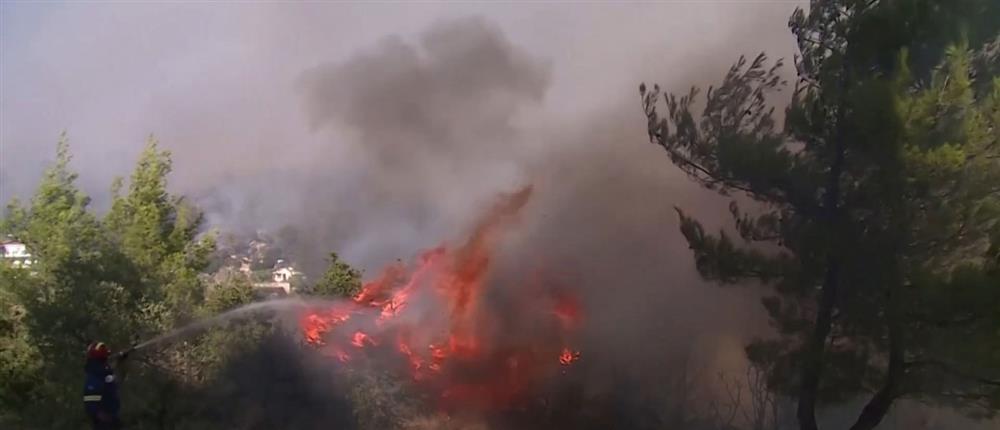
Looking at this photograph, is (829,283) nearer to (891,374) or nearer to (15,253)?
(891,374)

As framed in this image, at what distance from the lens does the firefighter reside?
424 inches

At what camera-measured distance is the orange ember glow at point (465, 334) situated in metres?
14.3

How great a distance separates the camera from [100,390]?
35.5 feet

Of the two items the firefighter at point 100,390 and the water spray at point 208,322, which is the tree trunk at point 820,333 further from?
the water spray at point 208,322

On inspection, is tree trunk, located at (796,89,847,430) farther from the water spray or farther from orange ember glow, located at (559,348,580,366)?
the water spray

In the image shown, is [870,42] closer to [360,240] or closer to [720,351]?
[720,351]

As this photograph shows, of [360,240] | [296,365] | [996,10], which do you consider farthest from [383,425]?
[996,10]

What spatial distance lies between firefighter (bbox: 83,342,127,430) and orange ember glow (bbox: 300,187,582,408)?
357 cm

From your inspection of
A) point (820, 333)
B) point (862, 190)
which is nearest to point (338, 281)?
point (820, 333)

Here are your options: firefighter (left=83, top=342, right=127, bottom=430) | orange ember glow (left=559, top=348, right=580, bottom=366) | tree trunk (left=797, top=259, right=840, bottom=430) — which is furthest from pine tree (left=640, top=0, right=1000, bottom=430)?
firefighter (left=83, top=342, right=127, bottom=430)

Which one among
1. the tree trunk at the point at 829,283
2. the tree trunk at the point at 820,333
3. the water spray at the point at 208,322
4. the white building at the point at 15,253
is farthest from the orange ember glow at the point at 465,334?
the tree trunk at the point at 829,283

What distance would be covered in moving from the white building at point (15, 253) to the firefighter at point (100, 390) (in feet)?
12.0

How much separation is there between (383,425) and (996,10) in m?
9.21

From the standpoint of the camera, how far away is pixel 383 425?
1388 centimetres
